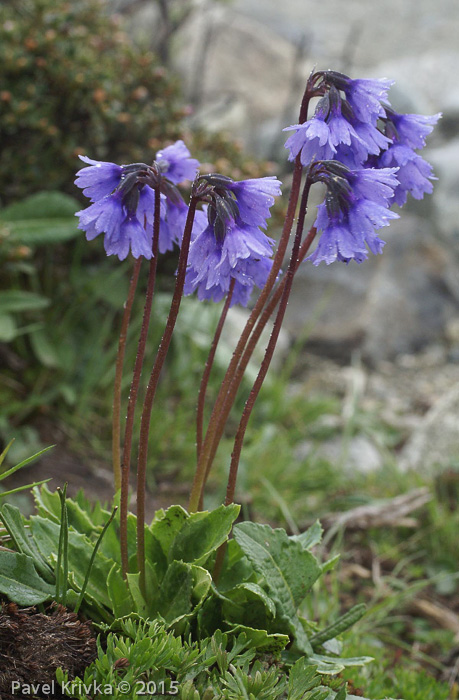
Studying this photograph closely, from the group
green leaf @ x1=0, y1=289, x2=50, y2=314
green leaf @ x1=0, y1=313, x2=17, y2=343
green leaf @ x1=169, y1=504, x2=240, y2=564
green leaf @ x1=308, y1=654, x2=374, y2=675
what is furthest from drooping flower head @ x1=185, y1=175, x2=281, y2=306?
green leaf @ x1=0, y1=289, x2=50, y2=314

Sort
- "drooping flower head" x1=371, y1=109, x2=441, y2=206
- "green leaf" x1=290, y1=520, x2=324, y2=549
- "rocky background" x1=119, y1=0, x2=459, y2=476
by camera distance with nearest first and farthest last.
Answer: "drooping flower head" x1=371, y1=109, x2=441, y2=206 → "green leaf" x1=290, y1=520, x2=324, y2=549 → "rocky background" x1=119, y1=0, x2=459, y2=476

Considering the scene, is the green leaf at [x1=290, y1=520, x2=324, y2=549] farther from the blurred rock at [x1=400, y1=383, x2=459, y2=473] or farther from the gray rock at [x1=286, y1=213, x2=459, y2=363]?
the gray rock at [x1=286, y1=213, x2=459, y2=363]

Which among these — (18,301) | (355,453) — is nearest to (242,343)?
(18,301)

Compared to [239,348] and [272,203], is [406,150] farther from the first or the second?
[239,348]

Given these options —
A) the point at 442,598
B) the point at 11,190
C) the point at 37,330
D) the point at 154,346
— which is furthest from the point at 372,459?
the point at 11,190

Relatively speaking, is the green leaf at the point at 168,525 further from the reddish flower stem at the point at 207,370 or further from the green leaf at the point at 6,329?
the green leaf at the point at 6,329

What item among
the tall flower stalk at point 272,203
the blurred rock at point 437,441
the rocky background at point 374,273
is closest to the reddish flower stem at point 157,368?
the tall flower stalk at point 272,203
